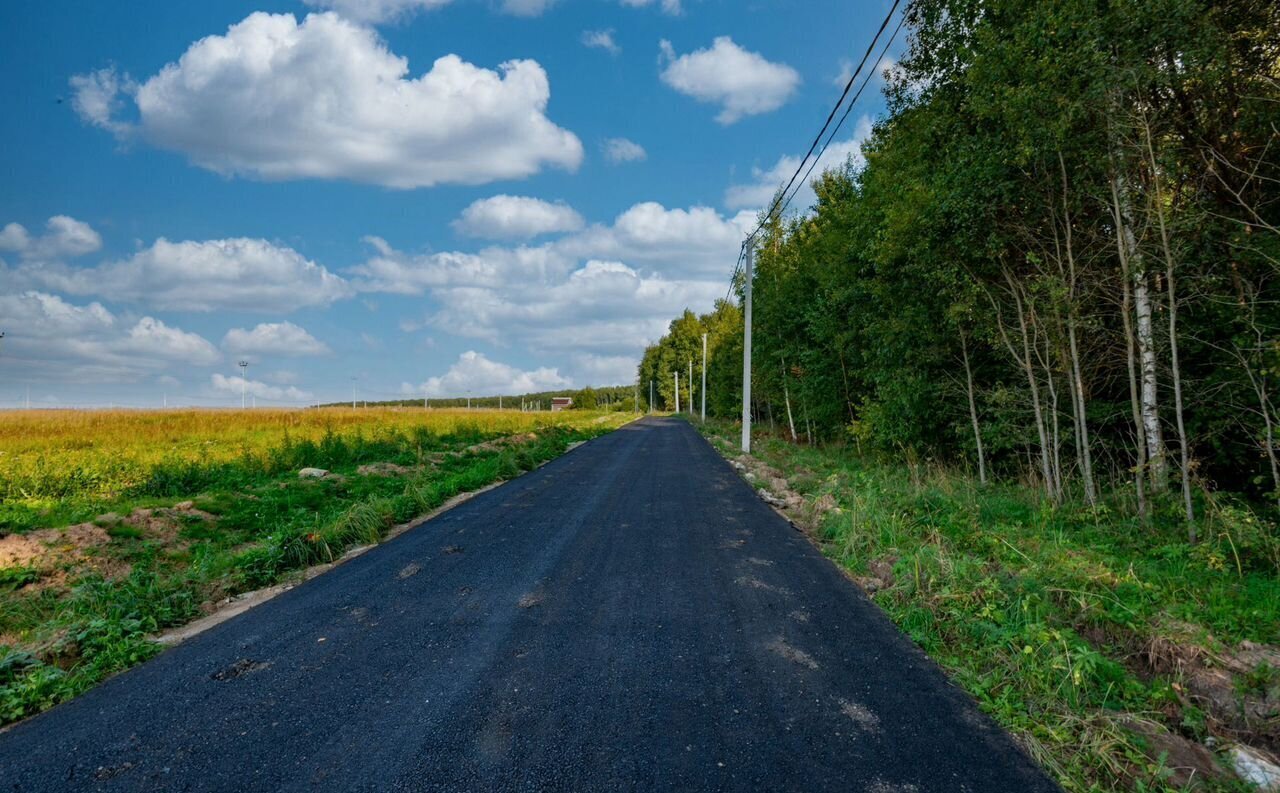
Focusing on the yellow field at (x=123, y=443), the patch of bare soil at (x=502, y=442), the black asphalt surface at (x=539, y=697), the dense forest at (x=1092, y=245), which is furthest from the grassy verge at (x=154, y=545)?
the dense forest at (x=1092, y=245)

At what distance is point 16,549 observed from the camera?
583cm

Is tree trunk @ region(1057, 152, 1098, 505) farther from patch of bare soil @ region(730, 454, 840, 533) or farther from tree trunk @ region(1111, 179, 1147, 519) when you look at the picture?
patch of bare soil @ region(730, 454, 840, 533)

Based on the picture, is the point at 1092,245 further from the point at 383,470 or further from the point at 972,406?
the point at 383,470

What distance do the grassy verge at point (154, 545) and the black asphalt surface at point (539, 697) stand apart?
0.52 meters

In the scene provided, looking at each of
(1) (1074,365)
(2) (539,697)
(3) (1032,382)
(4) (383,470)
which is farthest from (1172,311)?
(4) (383,470)

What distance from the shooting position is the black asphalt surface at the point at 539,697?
2.66 metres

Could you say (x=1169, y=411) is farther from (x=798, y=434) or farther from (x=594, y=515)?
(x=798, y=434)

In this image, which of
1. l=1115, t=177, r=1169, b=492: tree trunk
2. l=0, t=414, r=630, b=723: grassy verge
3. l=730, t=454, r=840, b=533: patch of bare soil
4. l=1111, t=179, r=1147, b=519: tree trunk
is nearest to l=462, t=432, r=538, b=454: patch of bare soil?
l=0, t=414, r=630, b=723: grassy verge

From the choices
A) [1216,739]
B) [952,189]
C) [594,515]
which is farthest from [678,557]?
[952,189]

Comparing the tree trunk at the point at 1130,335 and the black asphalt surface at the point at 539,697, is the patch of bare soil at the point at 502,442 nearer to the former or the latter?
the black asphalt surface at the point at 539,697

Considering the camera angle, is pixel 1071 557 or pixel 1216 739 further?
pixel 1071 557

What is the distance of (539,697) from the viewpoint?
10.8 feet

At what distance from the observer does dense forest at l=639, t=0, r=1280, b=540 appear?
5.94 metres

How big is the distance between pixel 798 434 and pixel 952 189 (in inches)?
832
